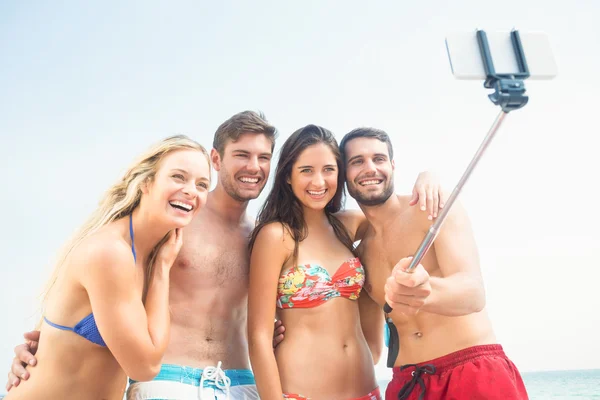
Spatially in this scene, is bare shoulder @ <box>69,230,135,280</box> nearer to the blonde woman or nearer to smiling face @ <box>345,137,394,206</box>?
the blonde woman

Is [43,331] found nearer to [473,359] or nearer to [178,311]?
[178,311]

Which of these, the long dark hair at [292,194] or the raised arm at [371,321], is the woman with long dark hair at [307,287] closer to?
the long dark hair at [292,194]

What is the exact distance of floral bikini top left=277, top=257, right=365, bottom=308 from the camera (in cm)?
343

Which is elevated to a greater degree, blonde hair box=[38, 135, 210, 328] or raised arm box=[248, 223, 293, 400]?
blonde hair box=[38, 135, 210, 328]

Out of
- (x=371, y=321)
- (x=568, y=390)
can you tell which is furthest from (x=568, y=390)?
(x=371, y=321)

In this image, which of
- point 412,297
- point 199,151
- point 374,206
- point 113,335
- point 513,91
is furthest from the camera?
point 374,206

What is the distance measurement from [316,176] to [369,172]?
0.35 m

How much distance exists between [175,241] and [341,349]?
47.0 inches

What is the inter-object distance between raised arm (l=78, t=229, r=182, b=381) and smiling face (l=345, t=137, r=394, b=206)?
159cm

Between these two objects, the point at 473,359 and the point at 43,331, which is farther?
the point at 473,359

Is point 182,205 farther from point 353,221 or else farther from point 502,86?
point 502,86

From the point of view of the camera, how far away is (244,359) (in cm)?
361

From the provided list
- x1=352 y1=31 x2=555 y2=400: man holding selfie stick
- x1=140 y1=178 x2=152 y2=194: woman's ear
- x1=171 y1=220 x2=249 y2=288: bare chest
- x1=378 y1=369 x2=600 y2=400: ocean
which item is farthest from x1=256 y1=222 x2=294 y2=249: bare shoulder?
x1=378 y1=369 x2=600 y2=400: ocean

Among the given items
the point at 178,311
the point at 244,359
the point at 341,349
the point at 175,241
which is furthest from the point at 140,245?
the point at 341,349
